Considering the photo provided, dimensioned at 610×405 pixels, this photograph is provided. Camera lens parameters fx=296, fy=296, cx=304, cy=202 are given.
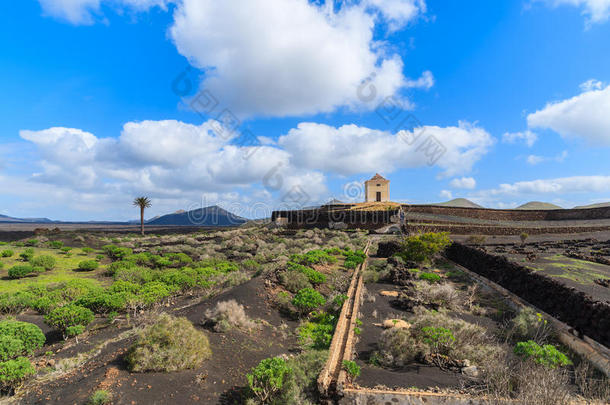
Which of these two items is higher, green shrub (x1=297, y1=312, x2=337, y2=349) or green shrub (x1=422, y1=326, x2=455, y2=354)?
green shrub (x1=422, y1=326, x2=455, y2=354)

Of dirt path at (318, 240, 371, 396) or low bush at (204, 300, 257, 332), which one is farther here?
low bush at (204, 300, 257, 332)

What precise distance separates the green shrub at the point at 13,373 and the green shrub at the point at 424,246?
19.1 metres

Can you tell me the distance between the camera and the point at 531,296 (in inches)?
449

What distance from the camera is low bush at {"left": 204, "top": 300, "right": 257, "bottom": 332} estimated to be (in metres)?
9.01

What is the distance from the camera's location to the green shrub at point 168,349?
625 cm

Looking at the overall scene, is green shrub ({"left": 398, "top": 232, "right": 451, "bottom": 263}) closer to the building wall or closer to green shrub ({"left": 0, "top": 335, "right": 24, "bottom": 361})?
green shrub ({"left": 0, "top": 335, "right": 24, "bottom": 361})

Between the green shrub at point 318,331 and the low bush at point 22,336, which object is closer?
the low bush at point 22,336

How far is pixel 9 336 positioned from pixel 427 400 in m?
9.87

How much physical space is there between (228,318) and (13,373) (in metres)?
4.77

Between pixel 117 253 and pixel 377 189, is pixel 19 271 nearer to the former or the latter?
Result: pixel 117 253

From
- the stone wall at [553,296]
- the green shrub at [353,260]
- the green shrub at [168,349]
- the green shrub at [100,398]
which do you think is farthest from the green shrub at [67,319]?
the stone wall at [553,296]

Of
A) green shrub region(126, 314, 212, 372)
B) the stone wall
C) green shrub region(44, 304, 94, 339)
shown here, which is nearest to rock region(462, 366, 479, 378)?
the stone wall

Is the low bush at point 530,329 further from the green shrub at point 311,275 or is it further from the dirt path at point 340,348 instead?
the green shrub at point 311,275

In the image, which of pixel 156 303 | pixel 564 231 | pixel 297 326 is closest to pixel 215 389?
pixel 297 326
